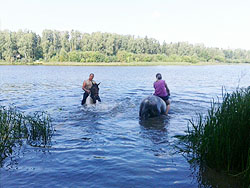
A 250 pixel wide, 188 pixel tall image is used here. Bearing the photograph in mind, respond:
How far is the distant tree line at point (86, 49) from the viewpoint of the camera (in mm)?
107375

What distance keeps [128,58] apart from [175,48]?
54316 mm

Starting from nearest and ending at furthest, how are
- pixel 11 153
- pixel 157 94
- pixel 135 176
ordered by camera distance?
pixel 135 176
pixel 11 153
pixel 157 94

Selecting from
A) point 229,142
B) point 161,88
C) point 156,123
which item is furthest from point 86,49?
point 229,142

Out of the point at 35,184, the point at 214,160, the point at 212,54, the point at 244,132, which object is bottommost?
the point at 35,184

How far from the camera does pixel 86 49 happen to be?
127m

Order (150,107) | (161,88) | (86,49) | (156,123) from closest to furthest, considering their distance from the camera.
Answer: (156,123) → (150,107) → (161,88) → (86,49)

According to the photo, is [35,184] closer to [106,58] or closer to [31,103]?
[31,103]

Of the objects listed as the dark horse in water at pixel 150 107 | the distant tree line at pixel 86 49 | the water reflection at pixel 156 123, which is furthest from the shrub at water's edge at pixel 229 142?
the distant tree line at pixel 86 49

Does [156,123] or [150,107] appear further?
[150,107]

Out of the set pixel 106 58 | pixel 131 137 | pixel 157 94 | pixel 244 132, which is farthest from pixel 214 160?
pixel 106 58

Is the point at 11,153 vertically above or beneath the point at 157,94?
beneath

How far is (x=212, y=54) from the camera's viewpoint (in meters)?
150

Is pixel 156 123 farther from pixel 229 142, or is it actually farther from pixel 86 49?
pixel 86 49

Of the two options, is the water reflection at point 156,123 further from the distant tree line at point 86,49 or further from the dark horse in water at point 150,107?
the distant tree line at point 86,49
